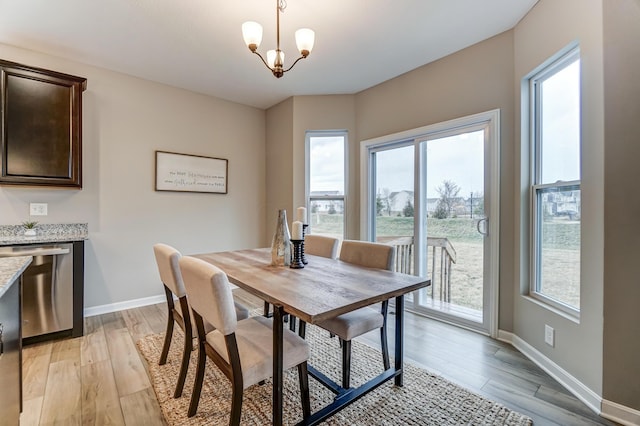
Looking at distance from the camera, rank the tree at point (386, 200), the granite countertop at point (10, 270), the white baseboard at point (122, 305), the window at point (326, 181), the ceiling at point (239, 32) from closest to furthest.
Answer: the granite countertop at point (10, 270) → the ceiling at point (239, 32) → the white baseboard at point (122, 305) → the tree at point (386, 200) → the window at point (326, 181)

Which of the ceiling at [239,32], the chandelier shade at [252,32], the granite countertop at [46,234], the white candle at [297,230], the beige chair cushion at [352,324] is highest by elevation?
the ceiling at [239,32]

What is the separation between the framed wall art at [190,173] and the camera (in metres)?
3.54

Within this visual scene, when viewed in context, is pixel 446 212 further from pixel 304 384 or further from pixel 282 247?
pixel 304 384

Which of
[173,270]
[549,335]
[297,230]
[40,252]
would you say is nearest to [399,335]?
[297,230]

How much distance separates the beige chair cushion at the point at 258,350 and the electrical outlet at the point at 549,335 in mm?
1828

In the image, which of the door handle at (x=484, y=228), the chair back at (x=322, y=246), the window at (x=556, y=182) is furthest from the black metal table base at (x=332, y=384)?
the door handle at (x=484, y=228)

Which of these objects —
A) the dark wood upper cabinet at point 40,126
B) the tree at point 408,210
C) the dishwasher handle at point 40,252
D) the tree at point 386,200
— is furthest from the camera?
the tree at point 386,200

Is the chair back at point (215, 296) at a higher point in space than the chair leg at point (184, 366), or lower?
higher

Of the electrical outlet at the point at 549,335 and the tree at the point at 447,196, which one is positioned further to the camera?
the tree at the point at 447,196

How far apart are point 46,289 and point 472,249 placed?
12.8 feet

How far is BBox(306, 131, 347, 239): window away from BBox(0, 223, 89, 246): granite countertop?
8.42 ft

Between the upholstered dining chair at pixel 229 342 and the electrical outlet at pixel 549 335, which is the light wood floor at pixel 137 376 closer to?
the electrical outlet at pixel 549 335

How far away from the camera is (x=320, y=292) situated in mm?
1447

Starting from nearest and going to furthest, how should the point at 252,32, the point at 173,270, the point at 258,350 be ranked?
the point at 258,350 < the point at 173,270 < the point at 252,32
